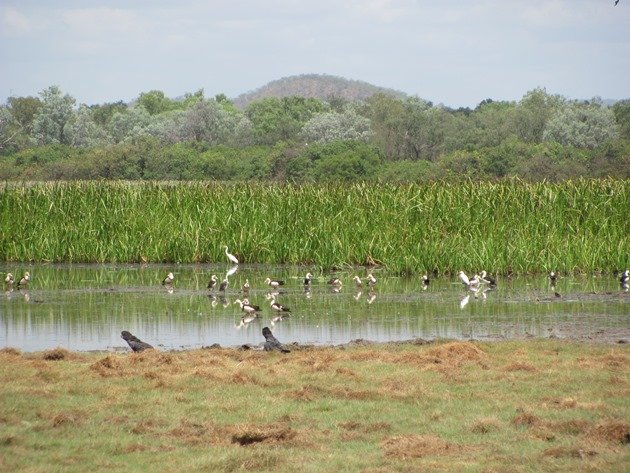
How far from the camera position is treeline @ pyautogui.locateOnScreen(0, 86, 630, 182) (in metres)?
55.1

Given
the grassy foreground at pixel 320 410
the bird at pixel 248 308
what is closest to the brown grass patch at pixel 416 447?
the grassy foreground at pixel 320 410

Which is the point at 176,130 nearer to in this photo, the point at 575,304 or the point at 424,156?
the point at 424,156

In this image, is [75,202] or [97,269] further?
[75,202]

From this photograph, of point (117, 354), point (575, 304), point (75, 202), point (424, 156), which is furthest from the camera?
point (424, 156)

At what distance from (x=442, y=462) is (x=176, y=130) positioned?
95.9 meters

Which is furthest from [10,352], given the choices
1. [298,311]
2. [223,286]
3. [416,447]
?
[223,286]

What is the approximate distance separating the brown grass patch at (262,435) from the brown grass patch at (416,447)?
765 millimetres

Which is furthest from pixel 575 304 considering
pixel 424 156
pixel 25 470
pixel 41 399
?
pixel 424 156

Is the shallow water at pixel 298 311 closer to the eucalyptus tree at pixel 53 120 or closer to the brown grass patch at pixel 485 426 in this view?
the brown grass patch at pixel 485 426

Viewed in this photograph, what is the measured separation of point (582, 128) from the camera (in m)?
81.8

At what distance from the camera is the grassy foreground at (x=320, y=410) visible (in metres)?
8.24

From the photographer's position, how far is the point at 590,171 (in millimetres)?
50188

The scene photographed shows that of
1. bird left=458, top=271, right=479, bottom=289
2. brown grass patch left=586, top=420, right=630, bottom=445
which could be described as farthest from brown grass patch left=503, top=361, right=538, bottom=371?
bird left=458, top=271, right=479, bottom=289

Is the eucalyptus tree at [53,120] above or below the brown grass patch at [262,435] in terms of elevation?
above
